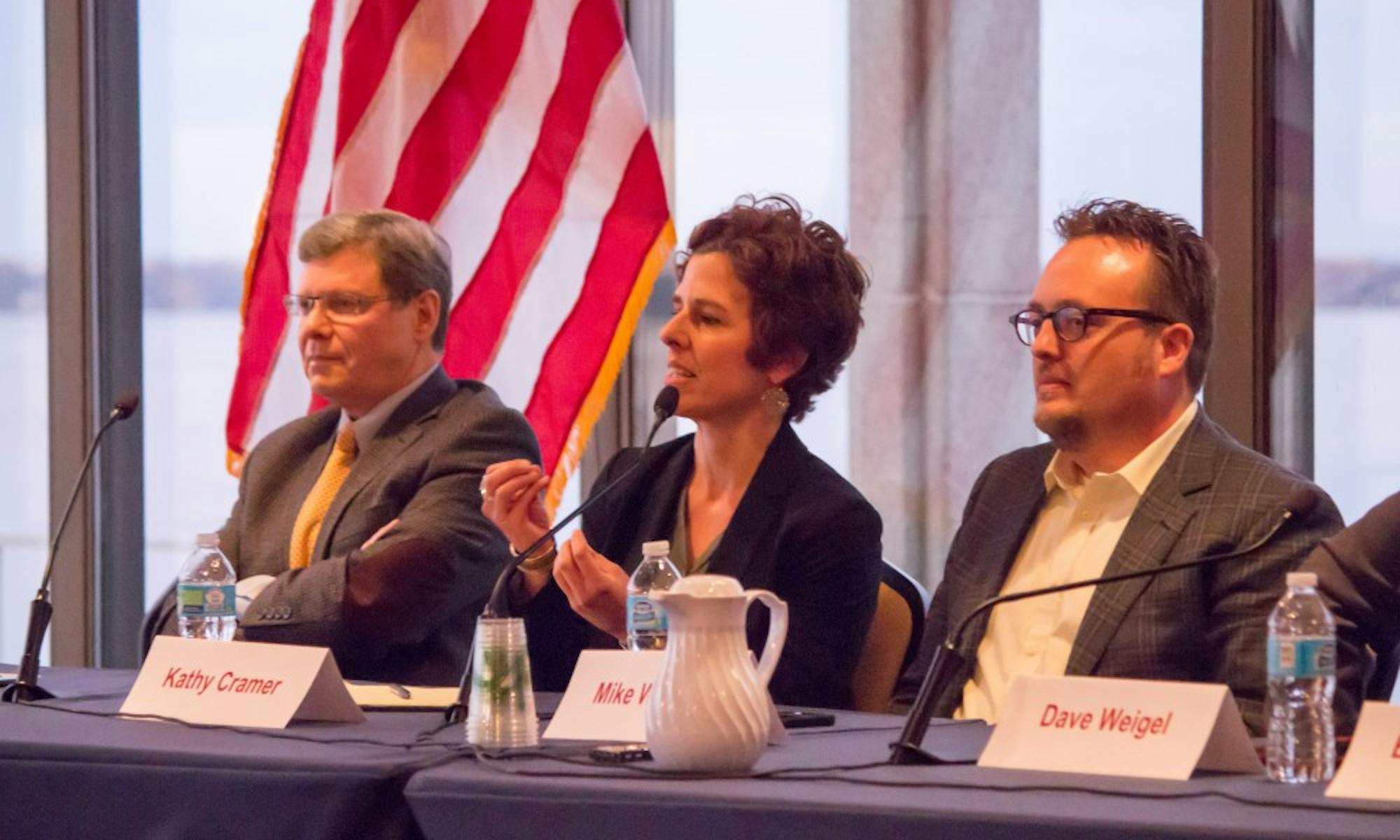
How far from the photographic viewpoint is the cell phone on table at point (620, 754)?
180 centimetres

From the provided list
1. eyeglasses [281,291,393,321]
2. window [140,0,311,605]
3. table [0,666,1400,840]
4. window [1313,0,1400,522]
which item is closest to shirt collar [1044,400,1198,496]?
table [0,666,1400,840]

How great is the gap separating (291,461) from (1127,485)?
5.45ft

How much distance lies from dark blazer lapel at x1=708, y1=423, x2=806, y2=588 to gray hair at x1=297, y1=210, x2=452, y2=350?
2.86 feet

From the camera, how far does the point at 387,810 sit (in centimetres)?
175

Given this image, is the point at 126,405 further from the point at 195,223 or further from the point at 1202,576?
the point at 195,223

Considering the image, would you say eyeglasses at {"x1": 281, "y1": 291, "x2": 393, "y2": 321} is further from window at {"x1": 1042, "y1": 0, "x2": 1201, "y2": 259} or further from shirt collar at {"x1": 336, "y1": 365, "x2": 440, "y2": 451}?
window at {"x1": 1042, "y1": 0, "x2": 1201, "y2": 259}

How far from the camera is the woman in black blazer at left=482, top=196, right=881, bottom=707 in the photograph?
2.73 meters

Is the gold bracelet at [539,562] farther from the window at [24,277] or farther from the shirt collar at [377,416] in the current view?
the window at [24,277]

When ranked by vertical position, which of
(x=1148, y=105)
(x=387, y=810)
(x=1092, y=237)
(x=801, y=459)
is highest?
(x=1148, y=105)

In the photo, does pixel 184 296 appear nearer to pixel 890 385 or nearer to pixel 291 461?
pixel 291 461

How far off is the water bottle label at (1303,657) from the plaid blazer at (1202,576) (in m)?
0.49

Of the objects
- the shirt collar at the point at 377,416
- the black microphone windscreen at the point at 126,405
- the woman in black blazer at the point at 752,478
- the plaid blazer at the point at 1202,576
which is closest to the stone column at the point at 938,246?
the woman in black blazer at the point at 752,478

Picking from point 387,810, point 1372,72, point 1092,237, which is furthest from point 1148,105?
point 387,810

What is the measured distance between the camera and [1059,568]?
2580mm
